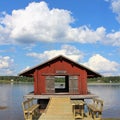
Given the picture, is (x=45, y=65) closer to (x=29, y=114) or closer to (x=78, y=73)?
(x=78, y=73)

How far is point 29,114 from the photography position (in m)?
22.5

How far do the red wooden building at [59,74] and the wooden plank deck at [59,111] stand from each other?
3432 millimetres

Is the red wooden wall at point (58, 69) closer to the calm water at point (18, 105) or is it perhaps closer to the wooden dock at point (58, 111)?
the wooden dock at point (58, 111)

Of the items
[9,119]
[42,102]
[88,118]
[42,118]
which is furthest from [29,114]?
[9,119]

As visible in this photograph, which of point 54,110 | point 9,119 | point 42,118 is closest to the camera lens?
point 42,118

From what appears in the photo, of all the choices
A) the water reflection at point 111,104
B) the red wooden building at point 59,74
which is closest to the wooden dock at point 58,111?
the red wooden building at point 59,74

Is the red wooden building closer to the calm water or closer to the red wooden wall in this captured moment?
the red wooden wall

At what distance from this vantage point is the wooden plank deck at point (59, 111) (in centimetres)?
2166

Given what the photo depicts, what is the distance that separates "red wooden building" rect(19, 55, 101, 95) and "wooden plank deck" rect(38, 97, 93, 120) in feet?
11.3

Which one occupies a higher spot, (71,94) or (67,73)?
(67,73)

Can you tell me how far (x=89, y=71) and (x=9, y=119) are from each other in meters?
12.2

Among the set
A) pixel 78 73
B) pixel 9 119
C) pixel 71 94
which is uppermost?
pixel 78 73

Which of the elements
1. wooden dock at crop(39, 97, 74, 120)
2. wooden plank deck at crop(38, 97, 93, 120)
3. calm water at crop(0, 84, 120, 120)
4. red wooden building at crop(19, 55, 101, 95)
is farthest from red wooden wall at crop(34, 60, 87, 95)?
calm water at crop(0, 84, 120, 120)

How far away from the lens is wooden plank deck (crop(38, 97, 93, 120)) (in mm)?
21656
